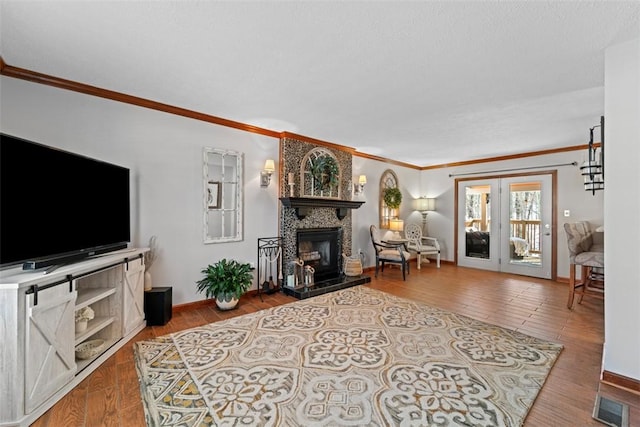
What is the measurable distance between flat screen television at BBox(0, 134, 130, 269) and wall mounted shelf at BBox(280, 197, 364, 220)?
85.3 inches

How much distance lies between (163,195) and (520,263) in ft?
21.3

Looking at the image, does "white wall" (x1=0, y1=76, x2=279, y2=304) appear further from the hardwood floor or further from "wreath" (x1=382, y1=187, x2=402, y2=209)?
"wreath" (x1=382, y1=187, x2=402, y2=209)

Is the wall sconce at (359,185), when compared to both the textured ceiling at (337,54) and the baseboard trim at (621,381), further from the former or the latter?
the baseboard trim at (621,381)

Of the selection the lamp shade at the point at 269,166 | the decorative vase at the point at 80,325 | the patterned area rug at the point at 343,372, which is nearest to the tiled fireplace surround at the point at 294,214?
the lamp shade at the point at 269,166

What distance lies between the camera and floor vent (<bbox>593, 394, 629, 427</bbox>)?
61.5 inches

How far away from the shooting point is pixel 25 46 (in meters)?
2.04

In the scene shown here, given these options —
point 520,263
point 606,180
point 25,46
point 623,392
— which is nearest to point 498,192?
point 520,263

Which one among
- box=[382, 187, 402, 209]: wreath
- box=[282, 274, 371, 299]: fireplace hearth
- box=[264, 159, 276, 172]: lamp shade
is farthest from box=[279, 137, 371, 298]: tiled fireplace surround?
box=[382, 187, 402, 209]: wreath

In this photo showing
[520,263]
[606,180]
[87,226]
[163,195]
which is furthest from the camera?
[520,263]

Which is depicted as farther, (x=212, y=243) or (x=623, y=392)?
(x=212, y=243)

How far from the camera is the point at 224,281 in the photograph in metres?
3.24

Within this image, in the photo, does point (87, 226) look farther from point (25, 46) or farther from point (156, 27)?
point (156, 27)

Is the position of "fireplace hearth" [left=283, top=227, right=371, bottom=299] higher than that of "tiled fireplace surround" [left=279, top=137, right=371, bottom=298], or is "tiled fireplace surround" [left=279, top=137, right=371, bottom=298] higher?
"tiled fireplace surround" [left=279, top=137, right=371, bottom=298]

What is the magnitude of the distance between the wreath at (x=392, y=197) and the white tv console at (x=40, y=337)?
4.94 metres
